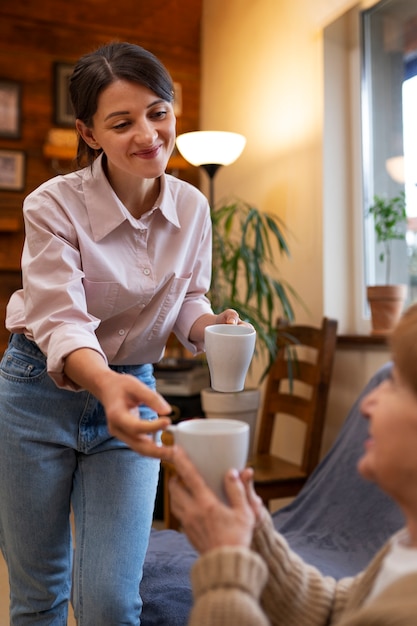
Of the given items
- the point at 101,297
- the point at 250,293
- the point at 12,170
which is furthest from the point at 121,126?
the point at 12,170

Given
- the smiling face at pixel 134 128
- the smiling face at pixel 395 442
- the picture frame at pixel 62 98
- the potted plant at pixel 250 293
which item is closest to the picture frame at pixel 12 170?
the picture frame at pixel 62 98

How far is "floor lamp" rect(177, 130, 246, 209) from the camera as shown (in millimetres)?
3205

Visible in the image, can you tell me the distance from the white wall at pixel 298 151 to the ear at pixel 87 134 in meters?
1.65

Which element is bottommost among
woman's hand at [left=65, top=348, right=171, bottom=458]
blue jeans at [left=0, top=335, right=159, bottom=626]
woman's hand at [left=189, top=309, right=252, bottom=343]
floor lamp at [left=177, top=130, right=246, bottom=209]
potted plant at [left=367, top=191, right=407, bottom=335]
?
blue jeans at [left=0, top=335, right=159, bottom=626]

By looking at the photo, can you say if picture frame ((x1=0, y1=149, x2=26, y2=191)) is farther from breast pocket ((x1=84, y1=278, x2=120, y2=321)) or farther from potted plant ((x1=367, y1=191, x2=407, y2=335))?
breast pocket ((x1=84, y1=278, x2=120, y2=321))

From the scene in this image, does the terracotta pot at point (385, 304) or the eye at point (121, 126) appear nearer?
the eye at point (121, 126)

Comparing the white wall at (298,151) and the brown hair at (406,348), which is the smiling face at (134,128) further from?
the white wall at (298,151)

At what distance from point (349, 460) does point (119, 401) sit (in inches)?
Answer: 56.0

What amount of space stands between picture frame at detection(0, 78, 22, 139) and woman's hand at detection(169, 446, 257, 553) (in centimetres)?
346

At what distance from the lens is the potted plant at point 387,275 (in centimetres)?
266

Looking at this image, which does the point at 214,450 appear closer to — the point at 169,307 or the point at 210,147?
the point at 169,307

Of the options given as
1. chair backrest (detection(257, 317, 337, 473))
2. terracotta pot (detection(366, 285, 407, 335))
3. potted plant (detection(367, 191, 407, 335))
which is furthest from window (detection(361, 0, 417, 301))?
chair backrest (detection(257, 317, 337, 473))

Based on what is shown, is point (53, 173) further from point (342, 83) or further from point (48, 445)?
point (48, 445)

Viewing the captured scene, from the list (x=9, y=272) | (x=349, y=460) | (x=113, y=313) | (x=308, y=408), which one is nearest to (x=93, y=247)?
(x=113, y=313)
